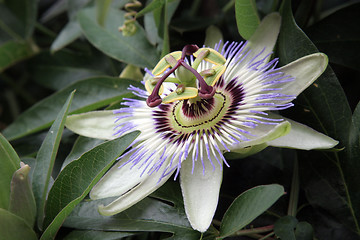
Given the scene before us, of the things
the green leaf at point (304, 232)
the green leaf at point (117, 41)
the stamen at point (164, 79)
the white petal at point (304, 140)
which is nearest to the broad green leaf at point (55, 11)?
the green leaf at point (117, 41)

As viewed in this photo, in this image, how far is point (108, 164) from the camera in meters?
1.00

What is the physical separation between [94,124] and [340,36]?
0.72 metres

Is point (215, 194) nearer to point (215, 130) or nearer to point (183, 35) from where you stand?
point (215, 130)

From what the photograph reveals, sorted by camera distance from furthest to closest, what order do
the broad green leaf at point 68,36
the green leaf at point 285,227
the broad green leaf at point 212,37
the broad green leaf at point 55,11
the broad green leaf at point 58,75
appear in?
1. the broad green leaf at point 55,11
2. the broad green leaf at point 58,75
3. the broad green leaf at point 68,36
4. the broad green leaf at point 212,37
5. the green leaf at point 285,227

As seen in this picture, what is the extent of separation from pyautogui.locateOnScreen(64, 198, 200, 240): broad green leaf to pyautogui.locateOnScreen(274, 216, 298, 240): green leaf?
18cm

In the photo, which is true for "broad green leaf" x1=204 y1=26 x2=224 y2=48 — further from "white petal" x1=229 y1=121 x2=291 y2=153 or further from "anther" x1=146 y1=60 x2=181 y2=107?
"white petal" x1=229 y1=121 x2=291 y2=153

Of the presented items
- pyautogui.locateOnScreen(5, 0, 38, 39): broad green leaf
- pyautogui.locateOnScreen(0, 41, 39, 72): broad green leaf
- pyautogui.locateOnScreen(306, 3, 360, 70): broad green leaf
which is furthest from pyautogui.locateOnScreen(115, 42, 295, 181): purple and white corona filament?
pyautogui.locateOnScreen(5, 0, 38, 39): broad green leaf

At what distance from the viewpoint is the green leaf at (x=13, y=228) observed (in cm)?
98

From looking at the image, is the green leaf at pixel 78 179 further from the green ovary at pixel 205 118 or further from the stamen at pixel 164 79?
the green ovary at pixel 205 118

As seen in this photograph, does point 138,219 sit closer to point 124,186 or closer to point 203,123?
point 124,186

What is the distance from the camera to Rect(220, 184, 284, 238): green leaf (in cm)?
88

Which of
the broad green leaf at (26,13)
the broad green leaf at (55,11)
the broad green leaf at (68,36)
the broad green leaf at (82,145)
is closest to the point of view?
the broad green leaf at (82,145)

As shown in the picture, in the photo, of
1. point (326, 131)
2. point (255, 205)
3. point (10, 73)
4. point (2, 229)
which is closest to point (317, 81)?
point (326, 131)

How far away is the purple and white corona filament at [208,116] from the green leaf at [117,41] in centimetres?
20
